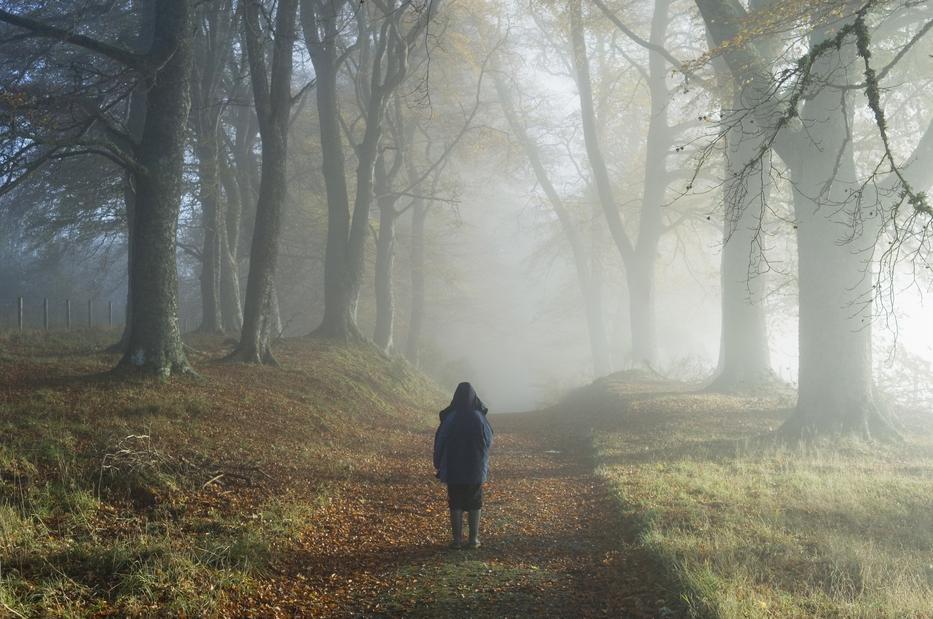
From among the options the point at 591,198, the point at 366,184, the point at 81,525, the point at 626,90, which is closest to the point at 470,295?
the point at 591,198

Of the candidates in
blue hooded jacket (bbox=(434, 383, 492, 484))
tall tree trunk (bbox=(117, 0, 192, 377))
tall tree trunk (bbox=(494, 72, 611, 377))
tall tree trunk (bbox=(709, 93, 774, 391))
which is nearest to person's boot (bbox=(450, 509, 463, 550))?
blue hooded jacket (bbox=(434, 383, 492, 484))

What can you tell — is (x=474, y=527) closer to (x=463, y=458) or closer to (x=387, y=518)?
(x=463, y=458)

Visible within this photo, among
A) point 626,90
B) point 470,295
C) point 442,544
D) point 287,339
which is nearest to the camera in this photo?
point 442,544

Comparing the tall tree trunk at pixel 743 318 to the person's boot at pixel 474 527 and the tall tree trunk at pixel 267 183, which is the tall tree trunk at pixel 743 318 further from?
the person's boot at pixel 474 527

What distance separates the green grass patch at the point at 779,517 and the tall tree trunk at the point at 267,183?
749 cm

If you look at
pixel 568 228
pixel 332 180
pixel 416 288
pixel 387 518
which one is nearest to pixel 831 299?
pixel 387 518

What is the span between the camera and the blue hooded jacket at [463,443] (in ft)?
23.2

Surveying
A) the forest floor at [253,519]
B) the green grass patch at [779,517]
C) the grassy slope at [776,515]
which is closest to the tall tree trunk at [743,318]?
the grassy slope at [776,515]

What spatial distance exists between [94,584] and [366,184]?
54.6 feet

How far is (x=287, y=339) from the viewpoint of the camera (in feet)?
64.6

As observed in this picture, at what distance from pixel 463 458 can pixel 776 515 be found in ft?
11.1

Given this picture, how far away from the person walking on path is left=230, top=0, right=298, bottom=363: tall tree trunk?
853 cm

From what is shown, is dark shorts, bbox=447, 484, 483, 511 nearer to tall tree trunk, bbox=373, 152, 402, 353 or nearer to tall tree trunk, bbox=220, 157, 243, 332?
tall tree trunk, bbox=220, 157, 243, 332

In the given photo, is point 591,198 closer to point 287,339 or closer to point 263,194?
point 287,339
